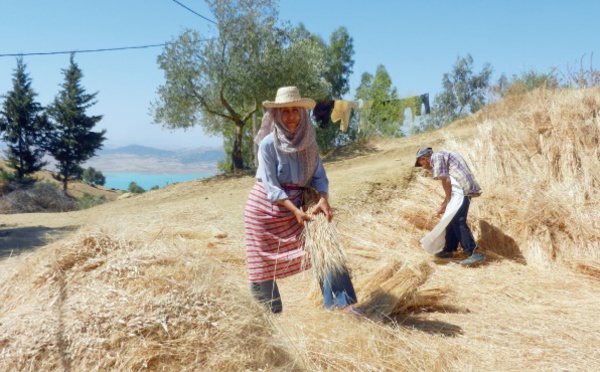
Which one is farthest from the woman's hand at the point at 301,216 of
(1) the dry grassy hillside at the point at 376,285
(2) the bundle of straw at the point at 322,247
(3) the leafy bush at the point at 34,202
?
(3) the leafy bush at the point at 34,202

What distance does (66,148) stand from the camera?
1081 inches

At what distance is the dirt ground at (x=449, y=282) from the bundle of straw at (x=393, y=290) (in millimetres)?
126

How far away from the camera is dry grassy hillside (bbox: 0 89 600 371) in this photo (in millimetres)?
1865

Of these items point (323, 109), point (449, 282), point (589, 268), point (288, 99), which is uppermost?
point (323, 109)

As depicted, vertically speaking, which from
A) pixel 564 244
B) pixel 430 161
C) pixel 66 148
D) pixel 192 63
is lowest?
pixel 66 148

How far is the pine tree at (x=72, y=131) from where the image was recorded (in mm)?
27469

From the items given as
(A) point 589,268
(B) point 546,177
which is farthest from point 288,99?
(B) point 546,177

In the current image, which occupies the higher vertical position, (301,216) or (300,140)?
(300,140)

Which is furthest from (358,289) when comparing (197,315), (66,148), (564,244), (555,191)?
(66,148)

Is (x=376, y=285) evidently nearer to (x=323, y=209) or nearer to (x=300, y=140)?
(x=323, y=209)

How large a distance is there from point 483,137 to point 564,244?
1.97 m

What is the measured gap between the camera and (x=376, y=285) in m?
3.64

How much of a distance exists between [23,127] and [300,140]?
92.5 ft

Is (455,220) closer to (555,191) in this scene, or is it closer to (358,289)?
(555,191)
